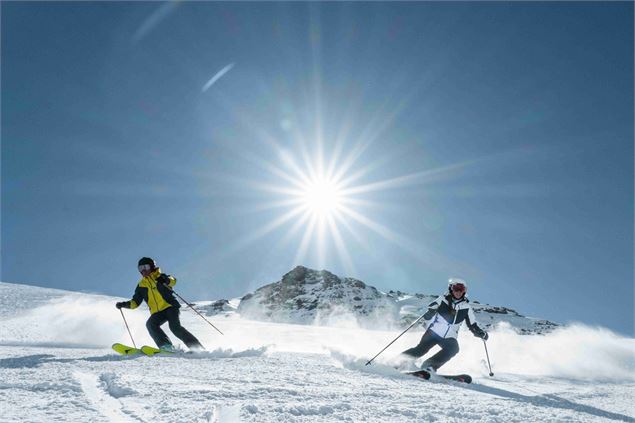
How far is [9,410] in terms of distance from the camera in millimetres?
3162

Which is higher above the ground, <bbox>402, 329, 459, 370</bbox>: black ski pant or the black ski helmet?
the black ski helmet

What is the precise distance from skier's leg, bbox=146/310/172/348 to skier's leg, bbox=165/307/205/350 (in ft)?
0.49

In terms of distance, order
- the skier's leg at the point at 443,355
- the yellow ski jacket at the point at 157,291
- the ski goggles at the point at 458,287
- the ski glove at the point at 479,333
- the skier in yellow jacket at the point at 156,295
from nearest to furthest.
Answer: the skier's leg at the point at 443,355
the ski glove at the point at 479,333
the ski goggles at the point at 458,287
the skier in yellow jacket at the point at 156,295
the yellow ski jacket at the point at 157,291

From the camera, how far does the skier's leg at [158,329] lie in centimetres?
781

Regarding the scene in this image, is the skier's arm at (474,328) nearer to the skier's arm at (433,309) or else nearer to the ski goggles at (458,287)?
the ski goggles at (458,287)

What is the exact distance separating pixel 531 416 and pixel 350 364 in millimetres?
2718

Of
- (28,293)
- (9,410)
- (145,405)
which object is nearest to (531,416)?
(145,405)

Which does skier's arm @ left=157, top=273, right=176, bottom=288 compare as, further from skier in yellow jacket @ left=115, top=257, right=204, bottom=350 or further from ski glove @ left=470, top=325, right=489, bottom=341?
ski glove @ left=470, top=325, right=489, bottom=341

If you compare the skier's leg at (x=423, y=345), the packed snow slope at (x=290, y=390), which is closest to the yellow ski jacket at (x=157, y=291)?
the packed snow slope at (x=290, y=390)

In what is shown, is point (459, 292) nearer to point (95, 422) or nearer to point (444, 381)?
point (444, 381)

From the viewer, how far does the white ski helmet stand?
742cm

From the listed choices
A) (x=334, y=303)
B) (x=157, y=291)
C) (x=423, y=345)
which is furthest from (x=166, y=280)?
(x=334, y=303)

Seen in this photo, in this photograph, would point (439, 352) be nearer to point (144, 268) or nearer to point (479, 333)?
point (479, 333)

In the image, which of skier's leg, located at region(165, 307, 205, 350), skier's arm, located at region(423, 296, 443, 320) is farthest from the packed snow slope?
skier's leg, located at region(165, 307, 205, 350)
